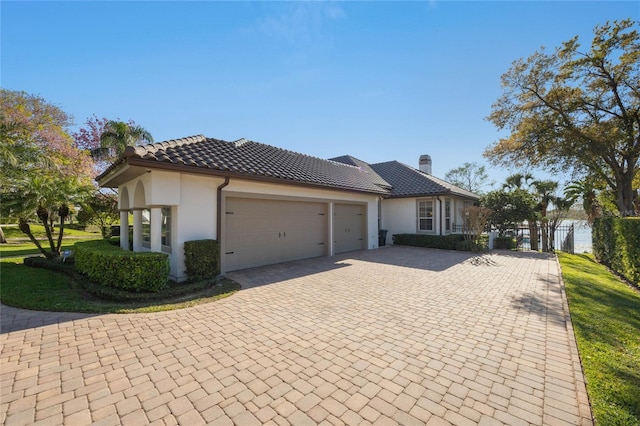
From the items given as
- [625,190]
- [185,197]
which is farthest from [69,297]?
[625,190]

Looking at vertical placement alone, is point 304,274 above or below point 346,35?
below

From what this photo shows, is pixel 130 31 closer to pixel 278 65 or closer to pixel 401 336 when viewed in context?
pixel 278 65

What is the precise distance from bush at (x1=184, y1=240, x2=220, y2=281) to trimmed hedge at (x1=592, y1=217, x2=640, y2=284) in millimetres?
12662

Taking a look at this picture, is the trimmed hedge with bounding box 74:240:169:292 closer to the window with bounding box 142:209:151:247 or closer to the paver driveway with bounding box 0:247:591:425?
the paver driveway with bounding box 0:247:591:425

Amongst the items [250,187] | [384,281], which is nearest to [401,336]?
[384,281]

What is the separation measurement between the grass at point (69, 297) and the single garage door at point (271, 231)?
1.70 meters

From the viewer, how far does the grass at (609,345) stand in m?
2.81

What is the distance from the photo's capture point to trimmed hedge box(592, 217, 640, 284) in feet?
27.2

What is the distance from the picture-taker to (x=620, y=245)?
31.6 feet

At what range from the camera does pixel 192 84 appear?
11062 millimetres

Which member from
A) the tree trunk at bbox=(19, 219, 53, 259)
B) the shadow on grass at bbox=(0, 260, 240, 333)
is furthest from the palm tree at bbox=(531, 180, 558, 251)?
the tree trunk at bbox=(19, 219, 53, 259)

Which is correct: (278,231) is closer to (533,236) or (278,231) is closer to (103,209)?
(533,236)

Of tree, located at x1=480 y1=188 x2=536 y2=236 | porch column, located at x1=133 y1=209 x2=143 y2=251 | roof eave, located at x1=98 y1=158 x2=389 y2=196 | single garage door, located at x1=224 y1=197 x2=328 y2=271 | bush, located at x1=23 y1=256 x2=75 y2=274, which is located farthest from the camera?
tree, located at x1=480 y1=188 x2=536 y2=236

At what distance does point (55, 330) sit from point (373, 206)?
1353 cm
